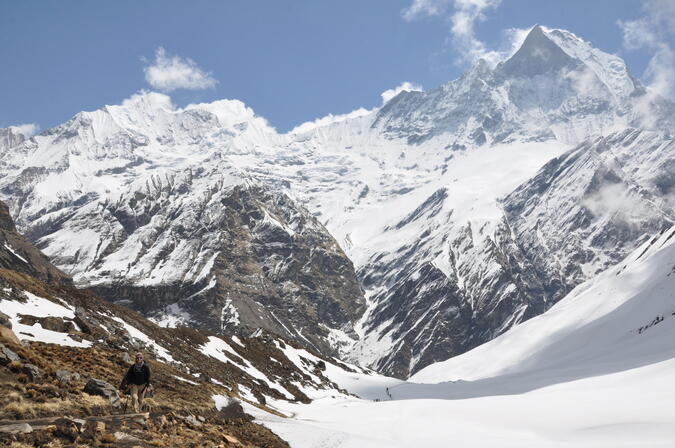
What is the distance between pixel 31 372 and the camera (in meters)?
22.1

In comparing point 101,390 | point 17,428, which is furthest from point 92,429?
point 101,390

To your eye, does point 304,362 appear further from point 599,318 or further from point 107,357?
point 599,318

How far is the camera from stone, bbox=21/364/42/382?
22.0m

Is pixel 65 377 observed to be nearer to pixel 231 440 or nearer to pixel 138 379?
pixel 138 379

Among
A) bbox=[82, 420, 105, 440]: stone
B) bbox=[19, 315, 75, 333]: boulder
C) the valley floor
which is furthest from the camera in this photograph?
bbox=[19, 315, 75, 333]: boulder

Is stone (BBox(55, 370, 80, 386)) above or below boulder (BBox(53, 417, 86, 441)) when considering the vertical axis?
above

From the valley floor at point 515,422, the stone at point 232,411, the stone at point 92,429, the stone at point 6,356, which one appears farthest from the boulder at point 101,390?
the valley floor at point 515,422

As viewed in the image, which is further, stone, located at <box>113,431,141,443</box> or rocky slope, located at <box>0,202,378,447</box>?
rocky slope, located at <box>0,202,378,447</box>

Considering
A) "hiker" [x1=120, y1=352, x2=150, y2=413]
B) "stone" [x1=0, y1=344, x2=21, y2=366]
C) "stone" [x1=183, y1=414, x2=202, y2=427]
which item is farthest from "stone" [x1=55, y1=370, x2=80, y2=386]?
"stone" [x1=183, y1=414, x2=202, y2=427]

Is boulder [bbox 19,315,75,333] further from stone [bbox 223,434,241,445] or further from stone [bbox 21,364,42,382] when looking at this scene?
stone [bbox 223,434,241,445]

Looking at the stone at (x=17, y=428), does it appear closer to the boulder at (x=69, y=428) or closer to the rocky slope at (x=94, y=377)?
the rocky slope at (x=94, y=377)

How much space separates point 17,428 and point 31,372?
20.3ft

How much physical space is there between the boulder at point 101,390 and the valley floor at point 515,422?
844cm

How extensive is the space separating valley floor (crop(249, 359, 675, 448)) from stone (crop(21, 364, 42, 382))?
1149 cm
